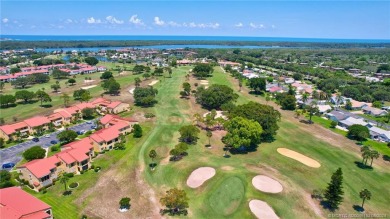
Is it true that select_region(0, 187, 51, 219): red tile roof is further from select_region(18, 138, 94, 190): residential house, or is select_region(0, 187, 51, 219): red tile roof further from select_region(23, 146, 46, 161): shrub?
select_region(23, 146, 46, 161): shrub

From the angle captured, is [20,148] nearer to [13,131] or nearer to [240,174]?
[13,131]

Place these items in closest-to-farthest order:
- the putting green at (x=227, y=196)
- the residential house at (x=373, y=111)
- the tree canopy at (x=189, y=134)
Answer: the putting green at (x=227, y=196) < the tree canopy at (x=189, y=134) < the residential house at (x=373, y=111)

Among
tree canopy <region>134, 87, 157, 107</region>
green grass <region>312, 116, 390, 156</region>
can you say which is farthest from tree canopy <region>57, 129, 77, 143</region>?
green grass <region>312, 116, 390, 156</region>

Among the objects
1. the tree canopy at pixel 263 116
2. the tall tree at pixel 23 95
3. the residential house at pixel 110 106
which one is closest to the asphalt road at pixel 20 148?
the residential house at pixel 110 106

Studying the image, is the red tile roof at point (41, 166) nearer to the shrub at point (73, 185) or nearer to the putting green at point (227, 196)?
the shrub at point (73, 185)

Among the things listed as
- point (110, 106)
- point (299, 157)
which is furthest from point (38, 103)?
point (299, 157)

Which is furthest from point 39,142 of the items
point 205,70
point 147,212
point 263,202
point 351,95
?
point 351,95

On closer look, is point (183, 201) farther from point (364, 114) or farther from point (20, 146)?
point (364, 114)
